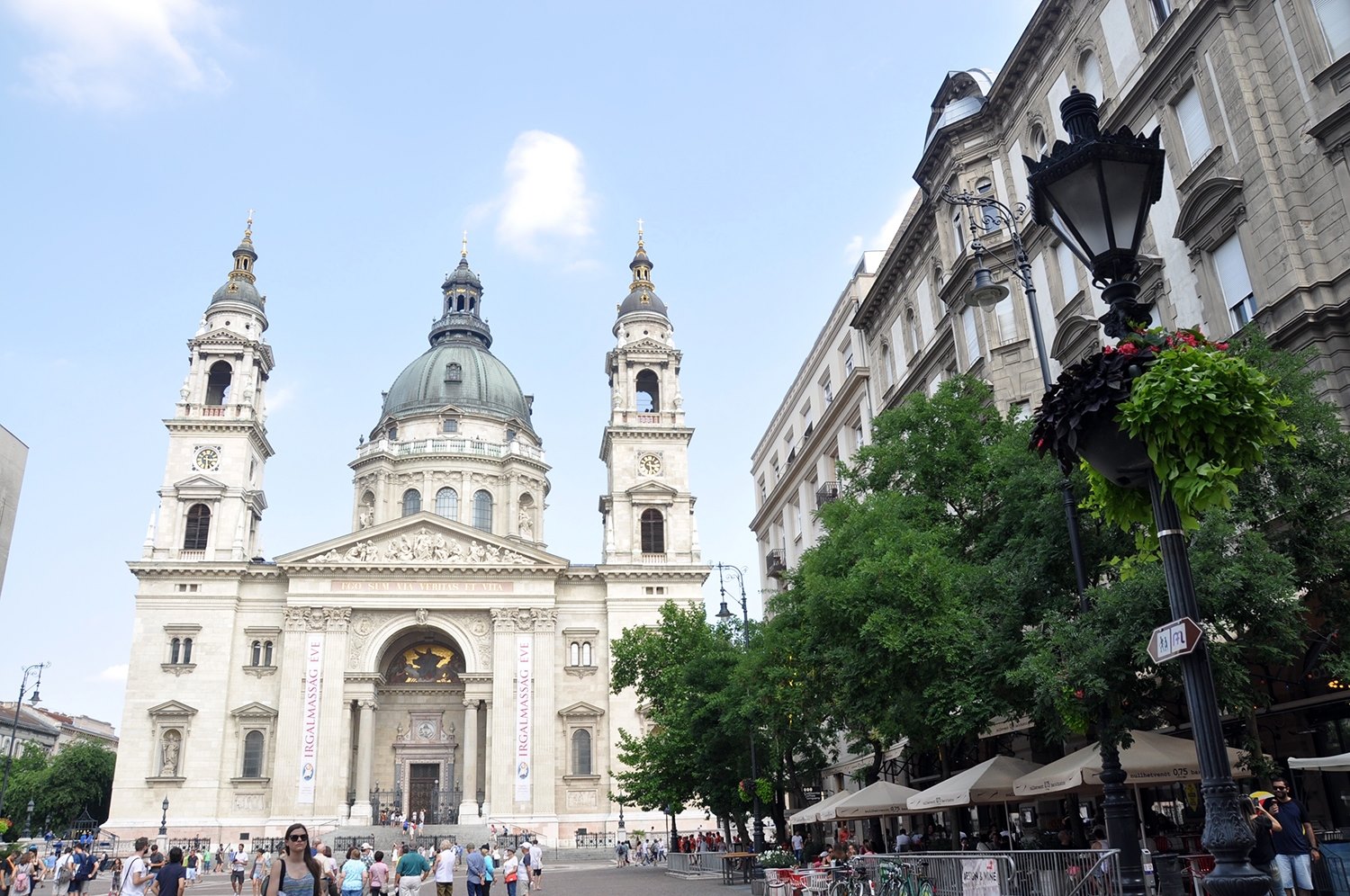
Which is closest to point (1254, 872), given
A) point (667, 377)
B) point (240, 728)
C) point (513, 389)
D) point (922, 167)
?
point (922, 167)

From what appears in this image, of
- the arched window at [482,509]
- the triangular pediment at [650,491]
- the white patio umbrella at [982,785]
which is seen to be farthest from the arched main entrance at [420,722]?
the white patio umbrella at [982,785]

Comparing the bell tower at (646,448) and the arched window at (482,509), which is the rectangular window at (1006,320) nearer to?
the bell tower at (646,448)

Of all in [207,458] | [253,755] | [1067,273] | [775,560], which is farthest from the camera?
[207,458]

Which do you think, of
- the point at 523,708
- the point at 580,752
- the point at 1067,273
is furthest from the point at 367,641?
the point at 1067,273

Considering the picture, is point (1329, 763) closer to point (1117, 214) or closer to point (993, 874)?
point (993, 874)

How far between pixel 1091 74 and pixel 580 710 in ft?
152

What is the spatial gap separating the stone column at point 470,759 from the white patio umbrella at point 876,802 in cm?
3709

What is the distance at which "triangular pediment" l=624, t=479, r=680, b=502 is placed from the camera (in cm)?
6588

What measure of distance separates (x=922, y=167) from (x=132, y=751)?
169 feet

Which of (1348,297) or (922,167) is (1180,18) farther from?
(922,167)

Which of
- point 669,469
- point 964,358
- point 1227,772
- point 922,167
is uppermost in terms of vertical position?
point 669,469

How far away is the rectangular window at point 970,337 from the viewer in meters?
26.0

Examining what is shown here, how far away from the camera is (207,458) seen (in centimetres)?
6328

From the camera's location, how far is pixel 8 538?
33.8 feet
